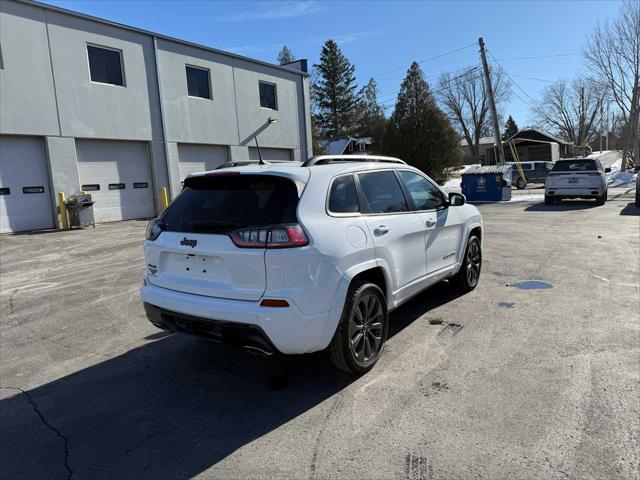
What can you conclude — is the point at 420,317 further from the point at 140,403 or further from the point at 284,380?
the point at 140,403

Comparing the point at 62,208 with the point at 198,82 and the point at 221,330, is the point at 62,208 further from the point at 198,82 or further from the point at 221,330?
the point at 221,330

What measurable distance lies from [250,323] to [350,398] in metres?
0.98

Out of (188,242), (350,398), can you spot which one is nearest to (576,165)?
(350,398)

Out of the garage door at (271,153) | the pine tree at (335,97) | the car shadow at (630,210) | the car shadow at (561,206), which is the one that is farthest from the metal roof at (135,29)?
the pine tree at (335,97)

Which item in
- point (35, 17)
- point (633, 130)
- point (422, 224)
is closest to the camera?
point (422, 224)

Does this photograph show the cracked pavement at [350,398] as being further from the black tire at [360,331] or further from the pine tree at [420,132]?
the pine tree at [420,132]

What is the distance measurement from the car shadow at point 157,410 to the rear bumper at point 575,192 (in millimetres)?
17366

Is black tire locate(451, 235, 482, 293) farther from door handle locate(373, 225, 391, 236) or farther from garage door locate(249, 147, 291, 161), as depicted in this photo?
garage door locate(249, 147, 291, 161)

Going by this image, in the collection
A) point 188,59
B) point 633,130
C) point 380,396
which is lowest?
point 380,396

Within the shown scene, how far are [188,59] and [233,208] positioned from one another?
1821 cm

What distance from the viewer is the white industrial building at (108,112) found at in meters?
14.4

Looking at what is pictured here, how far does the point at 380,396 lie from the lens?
3.57 m

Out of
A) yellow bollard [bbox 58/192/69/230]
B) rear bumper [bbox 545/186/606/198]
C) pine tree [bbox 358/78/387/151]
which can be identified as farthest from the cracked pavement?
pine tree [bbox 358/78/387/151]

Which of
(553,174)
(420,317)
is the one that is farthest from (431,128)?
(420,317)
